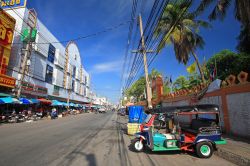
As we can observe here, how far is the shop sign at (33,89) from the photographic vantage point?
1204 inches

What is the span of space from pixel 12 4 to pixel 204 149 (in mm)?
33643

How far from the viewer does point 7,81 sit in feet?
79.3

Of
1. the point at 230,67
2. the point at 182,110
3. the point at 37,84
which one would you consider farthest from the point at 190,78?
the point at 182,110

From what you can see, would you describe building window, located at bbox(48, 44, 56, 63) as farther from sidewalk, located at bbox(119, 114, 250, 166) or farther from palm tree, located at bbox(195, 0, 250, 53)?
sidewalk, located at bbox(119, 114, 250, 166)

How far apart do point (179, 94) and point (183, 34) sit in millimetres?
6750

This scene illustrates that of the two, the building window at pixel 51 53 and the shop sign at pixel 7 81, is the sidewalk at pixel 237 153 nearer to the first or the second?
the shop sign at pixel 7 81

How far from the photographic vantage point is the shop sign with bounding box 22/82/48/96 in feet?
100

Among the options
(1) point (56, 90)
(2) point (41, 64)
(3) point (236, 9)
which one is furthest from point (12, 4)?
(3) point (236, 9)

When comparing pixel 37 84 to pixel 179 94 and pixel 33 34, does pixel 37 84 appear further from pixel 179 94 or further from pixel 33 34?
pixel 179 94

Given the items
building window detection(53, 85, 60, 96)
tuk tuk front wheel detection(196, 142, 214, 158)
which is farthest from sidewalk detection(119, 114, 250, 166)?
building window detection(53, 85, 60, 96)

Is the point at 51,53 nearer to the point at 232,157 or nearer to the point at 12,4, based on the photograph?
the point at 12,4

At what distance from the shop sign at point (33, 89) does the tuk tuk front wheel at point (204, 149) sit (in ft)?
93.1

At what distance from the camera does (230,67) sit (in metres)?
39.9

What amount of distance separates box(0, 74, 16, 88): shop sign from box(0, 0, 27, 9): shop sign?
39.3 ft
